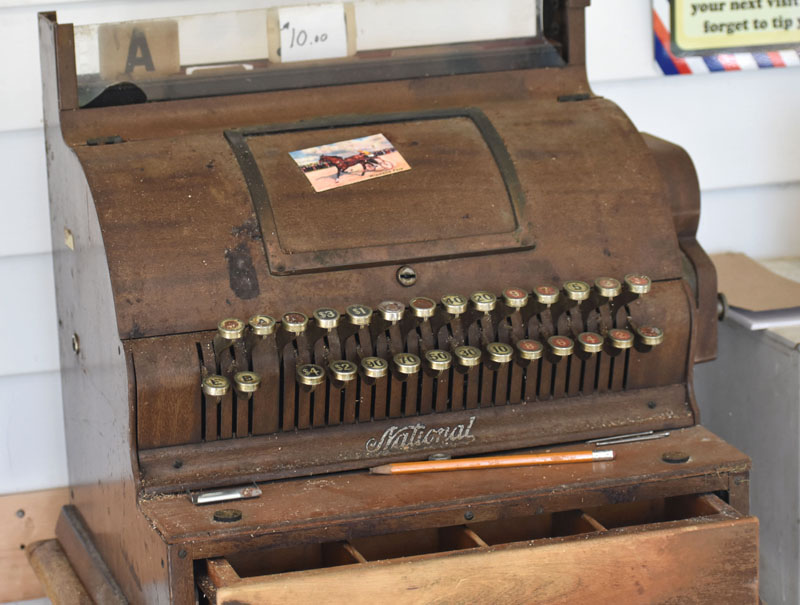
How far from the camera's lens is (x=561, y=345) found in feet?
5.92

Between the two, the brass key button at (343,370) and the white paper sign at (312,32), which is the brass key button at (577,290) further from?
the white paper sign at (312,32)

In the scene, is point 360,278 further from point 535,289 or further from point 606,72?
point 606,72

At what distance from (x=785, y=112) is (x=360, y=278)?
1495 millimetres

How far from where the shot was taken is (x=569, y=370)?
1.90m

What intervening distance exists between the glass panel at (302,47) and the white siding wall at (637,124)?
0.34 metres

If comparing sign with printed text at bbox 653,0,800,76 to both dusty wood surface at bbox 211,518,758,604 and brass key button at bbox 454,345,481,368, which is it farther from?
dusty wood surface at bbox 211,518,758,604

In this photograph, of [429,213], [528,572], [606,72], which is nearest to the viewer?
[528,572]

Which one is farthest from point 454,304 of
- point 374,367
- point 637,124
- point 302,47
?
point 637,124

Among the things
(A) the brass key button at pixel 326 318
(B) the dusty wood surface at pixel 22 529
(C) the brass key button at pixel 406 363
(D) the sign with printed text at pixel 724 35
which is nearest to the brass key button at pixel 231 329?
(A) the brass key button at pixel 326 318

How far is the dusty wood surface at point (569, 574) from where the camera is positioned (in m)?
1.54

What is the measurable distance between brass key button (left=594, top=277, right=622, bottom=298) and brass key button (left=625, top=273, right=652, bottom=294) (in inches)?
0.7

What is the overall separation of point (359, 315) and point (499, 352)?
22cm

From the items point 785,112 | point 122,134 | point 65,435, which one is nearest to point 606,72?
point 785,112

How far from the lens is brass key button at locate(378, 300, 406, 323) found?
172 cm
